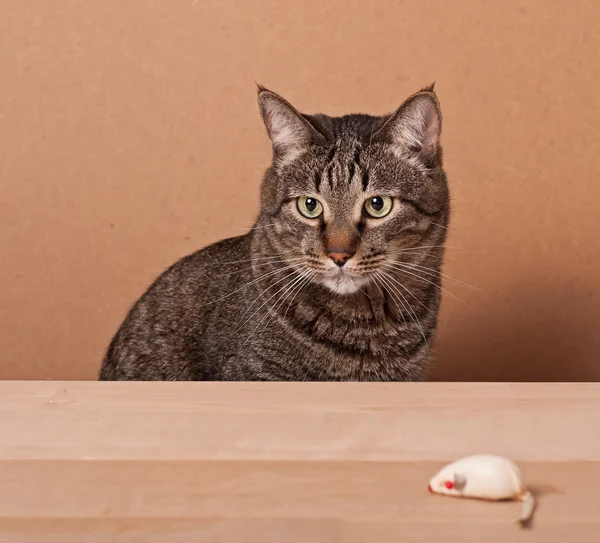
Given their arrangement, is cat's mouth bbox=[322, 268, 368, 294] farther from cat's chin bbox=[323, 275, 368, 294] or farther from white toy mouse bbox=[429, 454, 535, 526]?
white toy mouse bbox=[429, 454, 535, 526]

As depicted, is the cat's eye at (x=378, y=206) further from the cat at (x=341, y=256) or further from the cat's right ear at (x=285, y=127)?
the cat's right ear at (x=285, y=127)

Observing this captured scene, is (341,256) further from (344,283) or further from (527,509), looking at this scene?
(527,509)

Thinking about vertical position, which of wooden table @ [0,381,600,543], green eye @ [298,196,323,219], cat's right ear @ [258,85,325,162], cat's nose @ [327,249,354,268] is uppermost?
cat's right ear @ [258,85,325,162]

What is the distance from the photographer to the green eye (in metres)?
1.43

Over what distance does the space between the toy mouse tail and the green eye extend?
0.73 meters

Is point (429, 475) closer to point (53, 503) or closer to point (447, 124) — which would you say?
point (53, 503)

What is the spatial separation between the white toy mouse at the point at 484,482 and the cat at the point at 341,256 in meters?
0.58

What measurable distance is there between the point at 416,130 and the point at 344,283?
297 mm

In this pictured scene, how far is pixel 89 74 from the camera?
2.01m

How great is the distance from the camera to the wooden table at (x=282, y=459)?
0.78 metres

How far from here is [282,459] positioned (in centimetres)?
88

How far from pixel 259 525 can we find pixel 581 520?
12.1 inches

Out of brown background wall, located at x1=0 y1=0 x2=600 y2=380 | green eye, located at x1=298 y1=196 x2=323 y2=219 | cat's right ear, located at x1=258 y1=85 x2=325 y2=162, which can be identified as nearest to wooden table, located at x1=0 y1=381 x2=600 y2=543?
green eye, located at x1=298 y1=196 x2=323 y2=219

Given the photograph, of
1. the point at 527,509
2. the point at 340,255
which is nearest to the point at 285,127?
the point at 340,255
